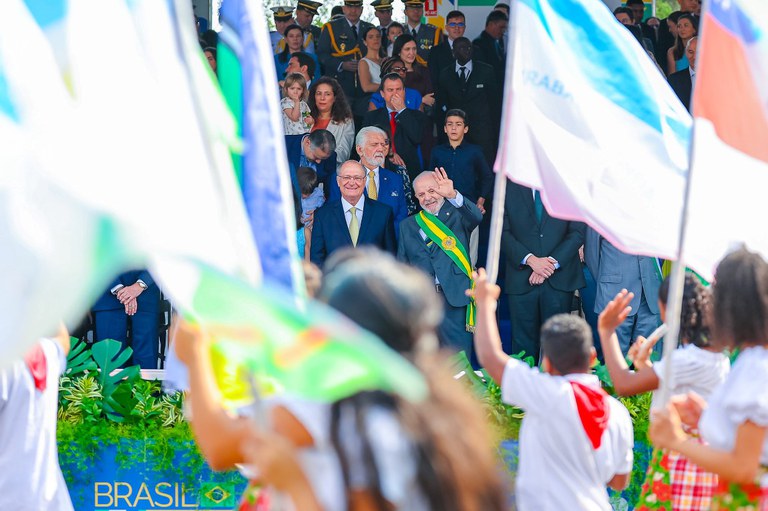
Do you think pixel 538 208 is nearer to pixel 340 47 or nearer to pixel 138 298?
pixel 138 298

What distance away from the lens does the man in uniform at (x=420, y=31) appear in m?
12.0

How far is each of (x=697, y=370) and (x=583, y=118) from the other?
3.83ft

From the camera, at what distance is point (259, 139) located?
3969 mm

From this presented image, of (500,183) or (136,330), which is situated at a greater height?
(500,183)

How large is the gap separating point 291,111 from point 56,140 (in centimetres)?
732

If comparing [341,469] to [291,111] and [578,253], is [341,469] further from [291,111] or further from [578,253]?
[291,111]

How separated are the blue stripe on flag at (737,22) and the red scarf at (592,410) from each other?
1.42 meters

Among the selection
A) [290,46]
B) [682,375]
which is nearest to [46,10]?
[682,375]

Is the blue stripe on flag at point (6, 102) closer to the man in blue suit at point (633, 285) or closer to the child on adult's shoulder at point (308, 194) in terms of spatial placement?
the child on adult's shoulder at point (308, 194)

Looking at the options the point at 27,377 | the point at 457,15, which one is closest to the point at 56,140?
the point at 27,377

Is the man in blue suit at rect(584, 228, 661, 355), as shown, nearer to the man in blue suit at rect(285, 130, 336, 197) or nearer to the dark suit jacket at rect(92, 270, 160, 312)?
the man in blue suit at rect(285, 130, 336, 197)

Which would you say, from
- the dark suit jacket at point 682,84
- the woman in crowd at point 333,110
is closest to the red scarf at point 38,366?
the woman in crowd at point 333,110

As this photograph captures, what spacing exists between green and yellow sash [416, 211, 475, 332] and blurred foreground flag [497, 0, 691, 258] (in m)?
3.69

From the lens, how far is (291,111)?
1039cm
